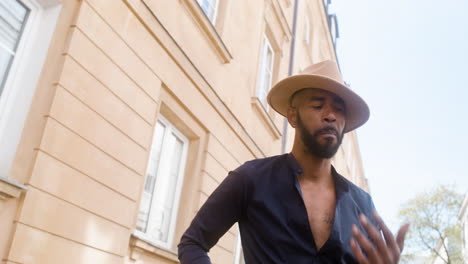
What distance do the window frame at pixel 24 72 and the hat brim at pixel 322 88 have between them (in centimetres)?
217

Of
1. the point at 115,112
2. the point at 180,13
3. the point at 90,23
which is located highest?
the point at 180,13

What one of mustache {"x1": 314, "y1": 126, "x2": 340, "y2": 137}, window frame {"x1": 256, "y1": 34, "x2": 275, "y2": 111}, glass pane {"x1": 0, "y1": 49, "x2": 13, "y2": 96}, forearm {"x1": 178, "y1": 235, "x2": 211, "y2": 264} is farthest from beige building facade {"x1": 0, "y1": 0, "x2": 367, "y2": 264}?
mustache {"x1": 314, "y1": 126, "x2": 340, "y2": 137}

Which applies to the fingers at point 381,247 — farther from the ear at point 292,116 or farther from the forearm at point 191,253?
the ear at point 292,116

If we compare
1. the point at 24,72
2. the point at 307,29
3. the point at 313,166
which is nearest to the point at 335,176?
the point at 313,166

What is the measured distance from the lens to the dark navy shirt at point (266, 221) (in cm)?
180

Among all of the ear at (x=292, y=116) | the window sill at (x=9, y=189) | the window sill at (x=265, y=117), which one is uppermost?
the window sill at (x=265, y=117)

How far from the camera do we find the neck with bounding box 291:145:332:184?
2.15 meters

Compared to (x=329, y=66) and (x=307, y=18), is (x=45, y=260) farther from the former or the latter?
(x=307, y=18)

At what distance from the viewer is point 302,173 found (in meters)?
2.14

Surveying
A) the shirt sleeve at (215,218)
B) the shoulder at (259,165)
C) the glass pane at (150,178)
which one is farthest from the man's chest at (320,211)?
the glass pane at (150,178)

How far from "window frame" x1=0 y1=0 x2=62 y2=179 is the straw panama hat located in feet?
7.14

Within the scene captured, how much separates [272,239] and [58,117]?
2560mm

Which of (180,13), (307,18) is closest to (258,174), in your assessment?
(180,13)

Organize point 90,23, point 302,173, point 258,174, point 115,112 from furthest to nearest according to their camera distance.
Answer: point 115,112, point 90,23, point 302,173, point 258,174
